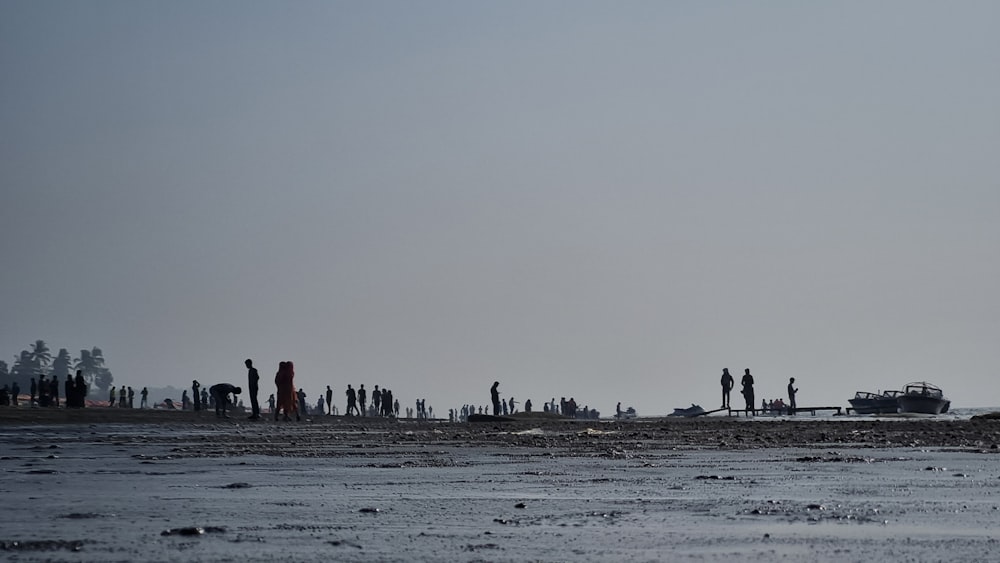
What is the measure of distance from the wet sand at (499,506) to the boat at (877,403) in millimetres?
65003

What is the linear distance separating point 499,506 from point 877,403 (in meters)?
78.0

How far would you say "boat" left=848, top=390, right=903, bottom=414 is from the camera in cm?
8294

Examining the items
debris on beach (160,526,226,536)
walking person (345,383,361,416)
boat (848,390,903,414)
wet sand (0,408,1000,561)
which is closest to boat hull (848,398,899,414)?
boat (848,390,903,414)

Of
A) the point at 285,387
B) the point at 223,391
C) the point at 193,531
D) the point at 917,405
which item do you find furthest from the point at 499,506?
the point at 917,405

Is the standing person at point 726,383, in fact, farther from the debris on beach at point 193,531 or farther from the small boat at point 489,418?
the debris on beach at point 193,531

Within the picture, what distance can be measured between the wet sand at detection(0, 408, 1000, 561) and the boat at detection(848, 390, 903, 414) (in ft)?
213

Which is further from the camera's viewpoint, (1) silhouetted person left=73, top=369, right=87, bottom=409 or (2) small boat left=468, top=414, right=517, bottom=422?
(1) silhouetted person left=73, top=369, right=87, bottom=409

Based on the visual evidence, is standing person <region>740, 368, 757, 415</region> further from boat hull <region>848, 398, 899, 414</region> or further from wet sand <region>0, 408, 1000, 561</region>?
wet sand <region>0, 408, 1000, 561</region>

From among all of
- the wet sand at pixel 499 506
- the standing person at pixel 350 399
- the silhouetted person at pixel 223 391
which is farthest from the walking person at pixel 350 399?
the wet sand at pixel 499 506

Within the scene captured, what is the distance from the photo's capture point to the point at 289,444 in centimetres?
2500

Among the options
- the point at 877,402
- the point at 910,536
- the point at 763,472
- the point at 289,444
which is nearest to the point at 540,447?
the point at 289,444

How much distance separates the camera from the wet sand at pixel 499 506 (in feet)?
26.0

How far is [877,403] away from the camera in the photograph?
85000 millimetres

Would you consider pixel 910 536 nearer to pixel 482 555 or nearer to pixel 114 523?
pixel 482 555
